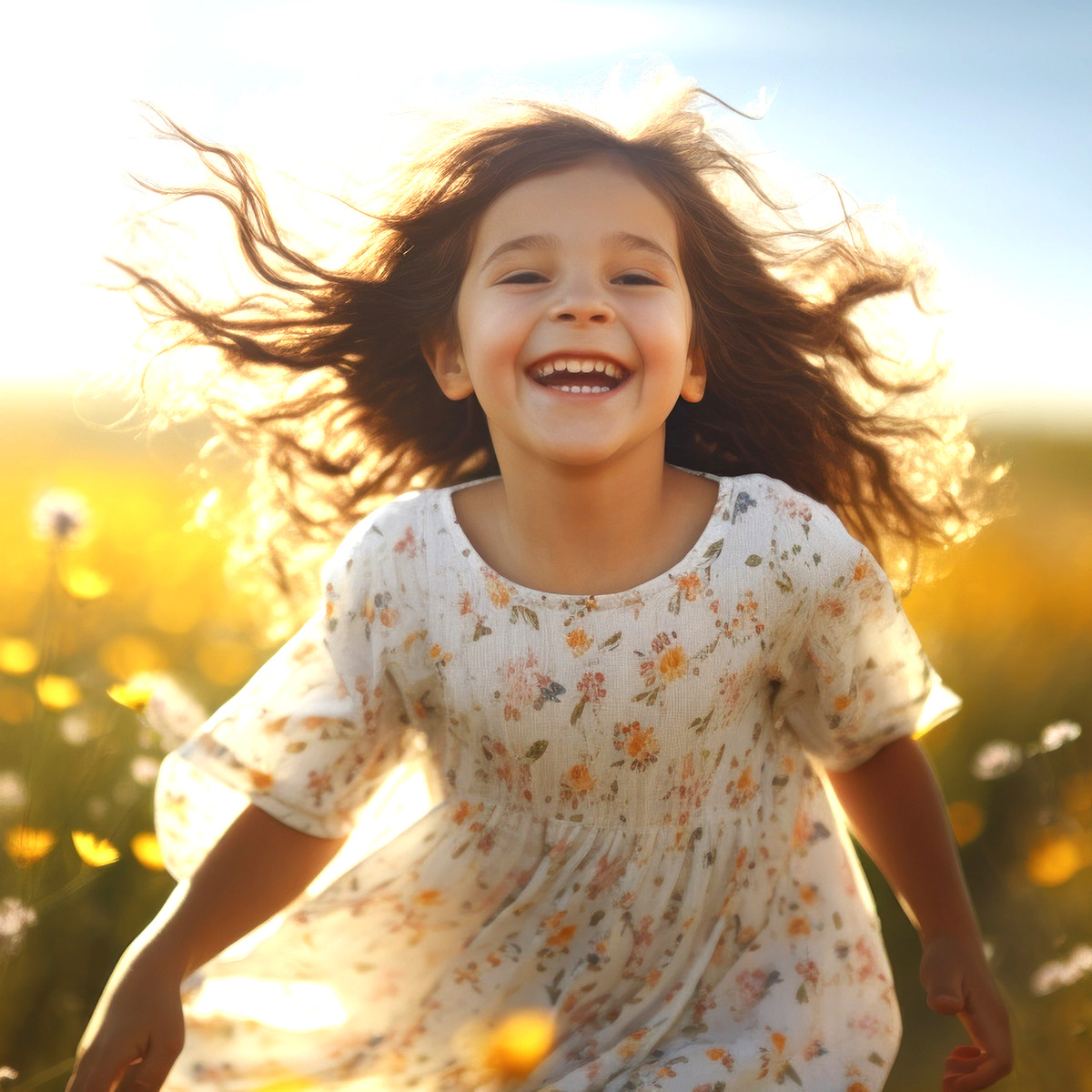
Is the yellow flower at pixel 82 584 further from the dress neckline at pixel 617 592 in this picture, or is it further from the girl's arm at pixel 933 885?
the girl's arm at pixel 933 885

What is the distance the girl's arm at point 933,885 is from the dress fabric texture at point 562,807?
70mm

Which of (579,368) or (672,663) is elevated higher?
(579,368)

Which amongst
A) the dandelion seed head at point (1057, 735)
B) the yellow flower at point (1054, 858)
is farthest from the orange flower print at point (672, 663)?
the yellow flower at point (1054, 858)

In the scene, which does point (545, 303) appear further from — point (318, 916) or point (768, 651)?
point (318, 916)

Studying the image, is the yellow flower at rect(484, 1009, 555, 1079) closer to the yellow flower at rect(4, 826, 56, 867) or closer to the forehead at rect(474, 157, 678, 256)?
the yellow flower at rect(4, 826, 56, 867)

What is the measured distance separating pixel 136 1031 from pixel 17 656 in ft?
4.21

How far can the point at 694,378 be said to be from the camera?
1.89 meters

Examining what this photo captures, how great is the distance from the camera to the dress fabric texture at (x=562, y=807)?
164cm

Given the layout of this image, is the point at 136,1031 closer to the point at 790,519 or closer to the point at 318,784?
the point at 318,784

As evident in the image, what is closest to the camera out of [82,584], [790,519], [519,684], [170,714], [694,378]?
[519,684]

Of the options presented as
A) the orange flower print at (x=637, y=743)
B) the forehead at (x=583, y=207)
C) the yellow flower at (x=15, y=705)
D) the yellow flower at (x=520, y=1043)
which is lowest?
the yellow flower at (x=520, y=1043)

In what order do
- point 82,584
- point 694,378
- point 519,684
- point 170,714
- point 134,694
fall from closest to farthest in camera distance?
point 519,684 → point 694,378 → point 134,694 → point 170,714 → point 82,584

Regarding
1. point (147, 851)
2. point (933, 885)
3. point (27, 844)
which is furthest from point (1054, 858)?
point (27, 844)

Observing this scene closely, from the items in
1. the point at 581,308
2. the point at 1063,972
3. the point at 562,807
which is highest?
the point at 581,308
